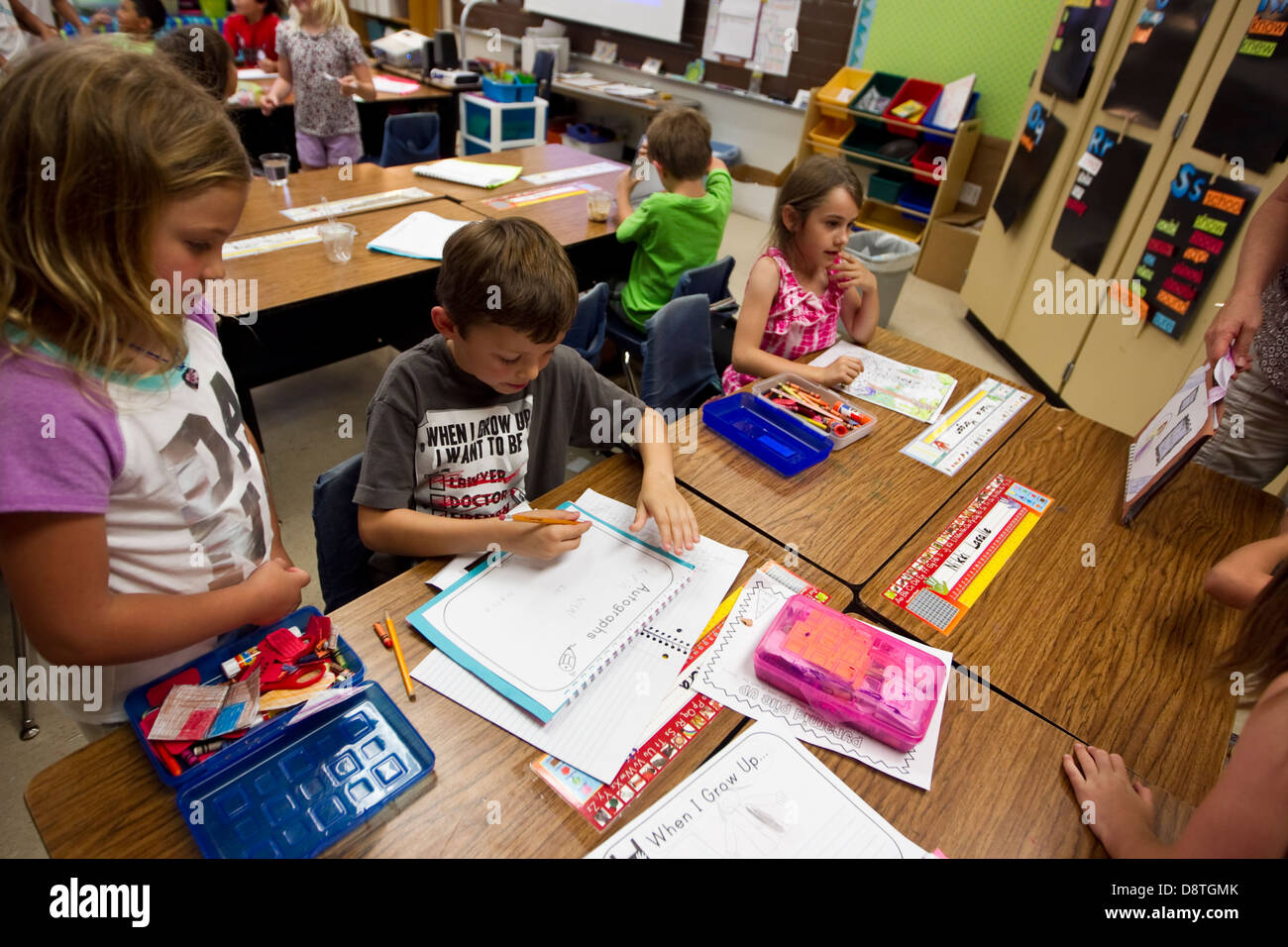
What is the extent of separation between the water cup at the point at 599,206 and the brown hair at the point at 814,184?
92 cm

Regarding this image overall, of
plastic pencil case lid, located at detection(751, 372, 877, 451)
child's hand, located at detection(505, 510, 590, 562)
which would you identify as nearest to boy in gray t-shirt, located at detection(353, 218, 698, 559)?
child's hand, located at detection(505, 510, 590, 562)

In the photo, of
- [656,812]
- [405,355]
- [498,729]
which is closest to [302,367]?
[405,355]

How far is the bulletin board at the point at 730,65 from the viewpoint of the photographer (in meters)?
4.56

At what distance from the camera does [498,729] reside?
2.75 ft

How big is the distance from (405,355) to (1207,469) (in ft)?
5.94

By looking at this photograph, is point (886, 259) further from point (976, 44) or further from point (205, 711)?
point (205, 711)

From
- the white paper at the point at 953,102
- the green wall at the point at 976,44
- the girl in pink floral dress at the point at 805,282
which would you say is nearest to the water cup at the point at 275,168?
the girl in pink floral dress at the point at 805,282

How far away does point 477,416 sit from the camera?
1.17 m

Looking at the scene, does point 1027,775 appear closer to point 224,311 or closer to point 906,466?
point 906,466

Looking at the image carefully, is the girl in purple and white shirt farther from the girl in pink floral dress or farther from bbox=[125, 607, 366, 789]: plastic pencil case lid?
the girl in pink floral dress

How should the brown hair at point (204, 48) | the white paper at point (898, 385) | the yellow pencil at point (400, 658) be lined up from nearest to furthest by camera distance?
the yellow pencil at point (400, 658) < the white paper at point (898, 385) < the brown hair at point (204, 48)

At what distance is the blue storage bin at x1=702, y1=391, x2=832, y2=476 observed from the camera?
1.38 m

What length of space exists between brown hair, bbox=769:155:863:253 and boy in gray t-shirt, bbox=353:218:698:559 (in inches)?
38.7

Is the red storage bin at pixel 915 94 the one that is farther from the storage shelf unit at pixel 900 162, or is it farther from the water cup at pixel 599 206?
the water cup at pixel 599 206
